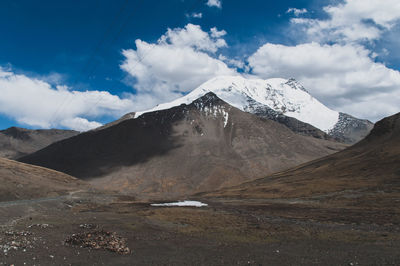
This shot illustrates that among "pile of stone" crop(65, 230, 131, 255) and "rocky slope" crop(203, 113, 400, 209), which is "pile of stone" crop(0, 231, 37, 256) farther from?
"rocky slope" crop(203, 113, 400, 209)

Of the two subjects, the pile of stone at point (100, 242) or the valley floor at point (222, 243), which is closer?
the valley floor at point (222, 243)

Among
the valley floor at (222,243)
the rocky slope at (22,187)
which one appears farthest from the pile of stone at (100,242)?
the rocky slope at (22,187)

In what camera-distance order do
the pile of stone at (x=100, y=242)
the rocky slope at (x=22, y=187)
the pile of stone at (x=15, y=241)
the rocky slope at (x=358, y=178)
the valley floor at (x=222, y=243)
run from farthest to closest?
the rocky slope at (x=22, y=187) → the rocky slope at (x=358, y=178) → the pile of stone at (x=100, y=242) → the pile of stone at (x=15, y=241) → the valley floor at (x=222, y=243)

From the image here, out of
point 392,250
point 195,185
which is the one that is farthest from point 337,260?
point 195,185

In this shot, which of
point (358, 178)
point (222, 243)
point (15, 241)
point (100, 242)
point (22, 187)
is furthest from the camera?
point (358, 178)

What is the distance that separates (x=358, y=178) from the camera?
101938mm

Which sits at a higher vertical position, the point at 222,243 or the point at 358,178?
the point at 358,178

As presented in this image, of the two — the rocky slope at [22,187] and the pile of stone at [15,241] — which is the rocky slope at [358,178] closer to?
the pile of stone at [15,241]

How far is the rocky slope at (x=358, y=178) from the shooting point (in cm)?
7712

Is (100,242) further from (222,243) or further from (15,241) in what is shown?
(222,243)

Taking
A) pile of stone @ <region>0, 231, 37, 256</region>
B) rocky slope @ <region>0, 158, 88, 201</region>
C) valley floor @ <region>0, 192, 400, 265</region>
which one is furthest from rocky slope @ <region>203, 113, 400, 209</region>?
rocky slope @ <region>0, 158, 88, 201</region>

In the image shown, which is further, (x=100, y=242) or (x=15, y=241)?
(x=100, y=242)

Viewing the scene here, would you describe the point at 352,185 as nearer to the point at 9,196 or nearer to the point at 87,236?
the point at 87,236

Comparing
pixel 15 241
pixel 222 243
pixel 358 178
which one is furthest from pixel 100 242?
pixel 358 178
